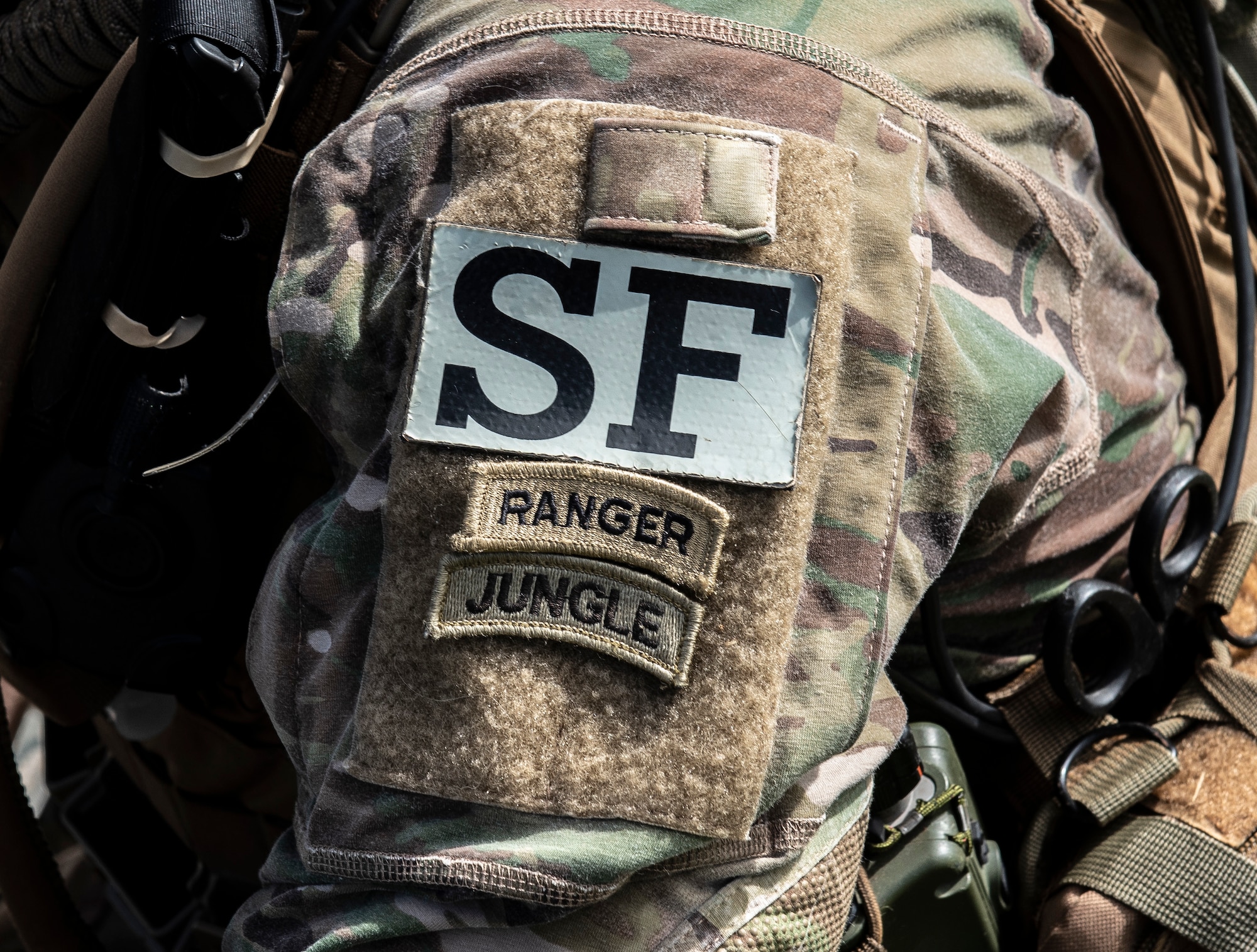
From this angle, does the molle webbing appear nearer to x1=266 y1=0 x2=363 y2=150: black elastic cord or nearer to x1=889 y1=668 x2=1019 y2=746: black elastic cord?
x1=889 y1=668 x2=1019 y2=746: black elastic cord

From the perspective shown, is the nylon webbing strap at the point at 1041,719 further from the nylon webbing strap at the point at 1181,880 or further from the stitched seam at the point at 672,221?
the stitched seam at the point at 672,221

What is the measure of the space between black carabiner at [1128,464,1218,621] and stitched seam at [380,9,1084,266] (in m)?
0.42

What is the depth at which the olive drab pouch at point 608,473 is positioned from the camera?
0.65 meters

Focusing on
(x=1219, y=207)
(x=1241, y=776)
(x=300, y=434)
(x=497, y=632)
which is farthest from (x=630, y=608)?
(x=1219, y=207)

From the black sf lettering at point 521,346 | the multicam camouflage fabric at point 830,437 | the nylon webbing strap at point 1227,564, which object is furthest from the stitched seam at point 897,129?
the nylon webbing strap at point 1227,564

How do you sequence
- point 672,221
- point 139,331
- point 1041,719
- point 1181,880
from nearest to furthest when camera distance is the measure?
point 672,221 < point 139,331 < point 1181,880 < point 1041,719

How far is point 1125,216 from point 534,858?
33.1 inches

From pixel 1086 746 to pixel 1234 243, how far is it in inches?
21.0

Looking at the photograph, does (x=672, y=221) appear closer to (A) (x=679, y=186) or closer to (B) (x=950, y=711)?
(A) (x=679, y=186)

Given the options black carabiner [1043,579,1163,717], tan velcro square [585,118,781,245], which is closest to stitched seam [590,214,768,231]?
tan velcro square [585,118,781,245]

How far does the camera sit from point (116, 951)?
4.86 feet

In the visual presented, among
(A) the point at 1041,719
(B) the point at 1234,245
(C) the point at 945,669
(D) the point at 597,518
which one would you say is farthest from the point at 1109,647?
(D) the point at 597,518

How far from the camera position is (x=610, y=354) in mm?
660

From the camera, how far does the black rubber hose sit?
0.91 meters
